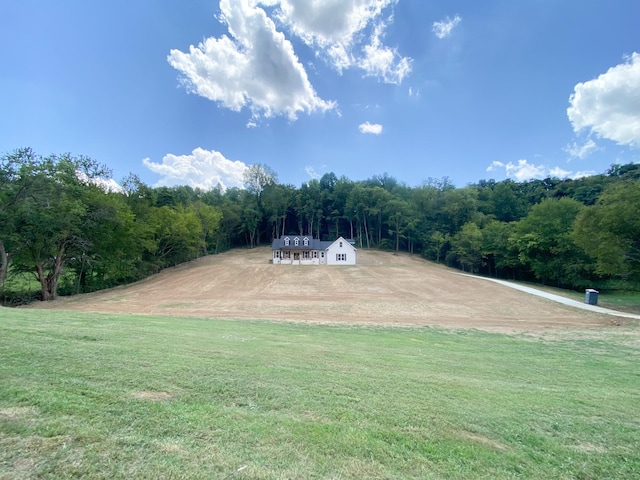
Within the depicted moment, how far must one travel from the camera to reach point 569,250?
36.4m

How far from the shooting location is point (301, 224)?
74000 mm

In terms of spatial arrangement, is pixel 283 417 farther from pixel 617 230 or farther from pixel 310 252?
pixel 310 252

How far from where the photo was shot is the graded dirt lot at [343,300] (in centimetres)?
1745

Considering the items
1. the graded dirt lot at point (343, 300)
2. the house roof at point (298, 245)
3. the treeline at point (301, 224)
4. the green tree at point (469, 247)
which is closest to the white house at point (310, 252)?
the house roof at point (298, 245)

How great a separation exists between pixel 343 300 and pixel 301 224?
170ft

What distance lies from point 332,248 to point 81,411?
45.8 m

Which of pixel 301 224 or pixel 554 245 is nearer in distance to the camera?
pixel 554 245

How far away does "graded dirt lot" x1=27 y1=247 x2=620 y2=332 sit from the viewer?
57.3 feet

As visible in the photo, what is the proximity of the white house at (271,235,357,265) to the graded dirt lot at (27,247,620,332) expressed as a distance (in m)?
8.62

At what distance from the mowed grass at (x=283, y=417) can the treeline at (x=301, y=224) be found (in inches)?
864

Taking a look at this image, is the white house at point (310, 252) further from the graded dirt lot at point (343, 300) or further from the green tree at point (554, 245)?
the green tree at point (554, 245)

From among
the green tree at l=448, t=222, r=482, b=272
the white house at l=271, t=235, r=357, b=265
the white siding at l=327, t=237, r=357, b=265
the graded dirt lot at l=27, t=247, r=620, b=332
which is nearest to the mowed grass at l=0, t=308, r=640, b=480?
the graded dirt lot at l=27, t=247, r=620, b=332

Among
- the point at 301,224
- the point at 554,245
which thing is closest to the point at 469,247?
the point at 554,245

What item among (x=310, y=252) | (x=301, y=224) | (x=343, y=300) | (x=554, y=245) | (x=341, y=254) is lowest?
(x=343, y=300)
